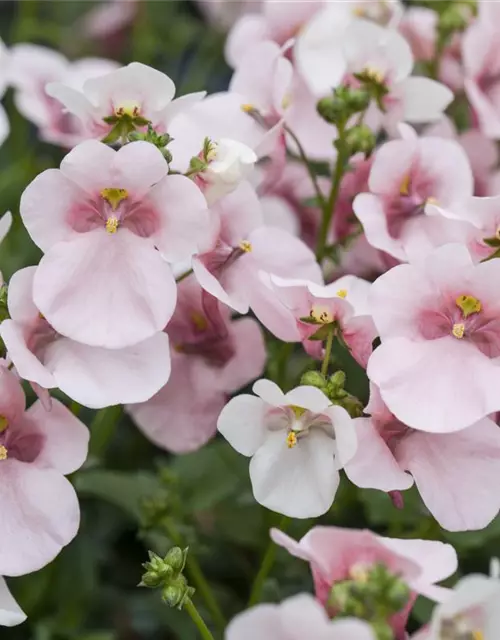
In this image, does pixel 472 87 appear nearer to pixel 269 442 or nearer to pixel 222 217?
pixel 222 217

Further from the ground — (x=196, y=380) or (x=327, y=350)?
(x=327, y=350)

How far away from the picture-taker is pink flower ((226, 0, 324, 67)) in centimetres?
87

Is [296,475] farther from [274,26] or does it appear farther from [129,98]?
[274,26]

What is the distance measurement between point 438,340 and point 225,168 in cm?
18

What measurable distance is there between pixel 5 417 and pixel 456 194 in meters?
0.38

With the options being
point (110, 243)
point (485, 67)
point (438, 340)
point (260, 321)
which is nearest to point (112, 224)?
point (110, 243)

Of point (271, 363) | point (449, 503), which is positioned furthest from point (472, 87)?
point (449, 503)

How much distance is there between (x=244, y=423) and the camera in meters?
0.60

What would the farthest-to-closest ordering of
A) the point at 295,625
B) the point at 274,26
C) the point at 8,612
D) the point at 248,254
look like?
the point at 274,26, the point at 248,254, the point at 8,612, the point at 295,625

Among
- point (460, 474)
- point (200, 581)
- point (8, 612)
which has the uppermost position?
point (460, 474)

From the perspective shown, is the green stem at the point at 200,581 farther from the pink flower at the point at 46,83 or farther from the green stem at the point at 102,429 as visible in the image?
the pink flower at the point at 46,83

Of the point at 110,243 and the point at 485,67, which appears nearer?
the point at 110,243

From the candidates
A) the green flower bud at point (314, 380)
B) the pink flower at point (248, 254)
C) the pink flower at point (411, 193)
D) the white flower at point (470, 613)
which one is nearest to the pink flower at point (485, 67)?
the pink flower at point (411, 193)

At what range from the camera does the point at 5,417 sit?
637mm
